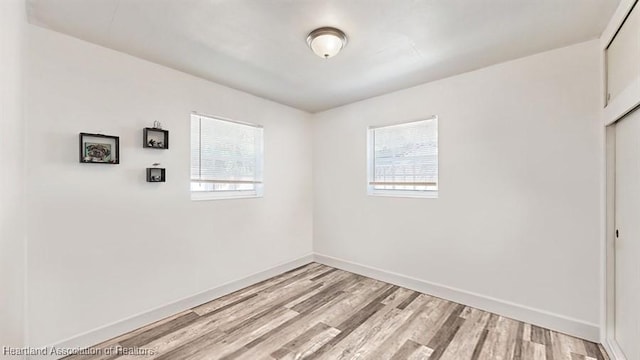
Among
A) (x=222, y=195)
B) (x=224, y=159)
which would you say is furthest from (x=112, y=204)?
(x=224, y=159)

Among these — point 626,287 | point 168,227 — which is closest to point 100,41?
point 168,227

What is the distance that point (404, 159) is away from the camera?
334cm

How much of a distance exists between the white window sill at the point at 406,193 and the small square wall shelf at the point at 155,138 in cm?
251

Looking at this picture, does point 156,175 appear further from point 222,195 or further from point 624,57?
point 624,57

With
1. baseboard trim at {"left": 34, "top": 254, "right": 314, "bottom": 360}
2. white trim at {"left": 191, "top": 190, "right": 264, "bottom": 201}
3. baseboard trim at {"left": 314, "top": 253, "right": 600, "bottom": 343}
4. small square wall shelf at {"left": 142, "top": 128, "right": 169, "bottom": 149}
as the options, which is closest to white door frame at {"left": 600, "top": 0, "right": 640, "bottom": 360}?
baseboard trim at {"left": 314, "top": 253, "right": 600, "bottom": 343}

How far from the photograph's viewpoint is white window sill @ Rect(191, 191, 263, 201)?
2.88 m

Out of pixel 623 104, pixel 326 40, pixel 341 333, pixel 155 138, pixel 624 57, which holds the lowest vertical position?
pixel 341 333

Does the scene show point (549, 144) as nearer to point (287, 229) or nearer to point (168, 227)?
point (287, 229)

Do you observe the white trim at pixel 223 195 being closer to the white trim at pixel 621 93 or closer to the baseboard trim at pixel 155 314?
the baseboard trim at pixel 155 314

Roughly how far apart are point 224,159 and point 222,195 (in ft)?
1.44

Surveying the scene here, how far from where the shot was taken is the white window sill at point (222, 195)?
2879 mm

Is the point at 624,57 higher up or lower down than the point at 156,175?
higher up

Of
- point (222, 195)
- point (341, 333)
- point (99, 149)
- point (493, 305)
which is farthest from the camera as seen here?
point (222, 195)

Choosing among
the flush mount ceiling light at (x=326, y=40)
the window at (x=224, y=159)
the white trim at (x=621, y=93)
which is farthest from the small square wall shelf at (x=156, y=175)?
the white trim at (x=621, y=93)
